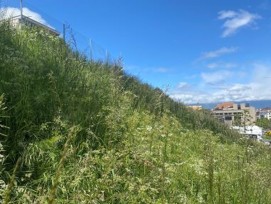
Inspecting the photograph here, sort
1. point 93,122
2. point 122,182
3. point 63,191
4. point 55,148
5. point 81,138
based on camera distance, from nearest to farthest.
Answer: point 63,191, point 122,182, point 55,148, point 81,138, point 93,122

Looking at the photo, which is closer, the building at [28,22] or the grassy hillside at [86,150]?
the grassy hillside at [86,150]

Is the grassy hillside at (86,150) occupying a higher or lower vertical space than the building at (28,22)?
lower

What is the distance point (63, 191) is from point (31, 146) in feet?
→ 1.97

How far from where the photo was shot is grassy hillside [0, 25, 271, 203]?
10.9 ft

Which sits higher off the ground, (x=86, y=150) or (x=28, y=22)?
(x=28, y=22)

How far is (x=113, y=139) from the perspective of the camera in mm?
4633

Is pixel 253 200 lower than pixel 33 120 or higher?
lower

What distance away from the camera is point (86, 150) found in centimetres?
417

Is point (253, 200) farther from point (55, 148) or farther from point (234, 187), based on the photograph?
point (55, 148)

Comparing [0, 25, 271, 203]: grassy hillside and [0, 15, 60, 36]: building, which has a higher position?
[0, 15, 60, 36]: building

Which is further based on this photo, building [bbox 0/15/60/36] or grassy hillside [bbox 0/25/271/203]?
building [bbox 0/15/60/36]

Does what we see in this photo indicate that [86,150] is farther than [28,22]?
No

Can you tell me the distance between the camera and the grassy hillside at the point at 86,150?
331 cm

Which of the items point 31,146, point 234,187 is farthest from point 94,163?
point 234,187
